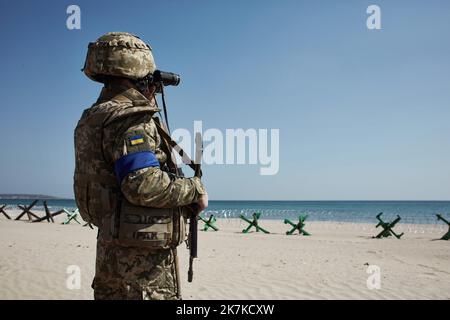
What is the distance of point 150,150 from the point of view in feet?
8.20

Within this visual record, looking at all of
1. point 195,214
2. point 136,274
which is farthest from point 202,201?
point 136,274

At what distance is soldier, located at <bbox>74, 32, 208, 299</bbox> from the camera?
2.46 metres

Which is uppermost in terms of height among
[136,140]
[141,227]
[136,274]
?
[136,140]

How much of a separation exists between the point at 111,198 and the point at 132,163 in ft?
1.11

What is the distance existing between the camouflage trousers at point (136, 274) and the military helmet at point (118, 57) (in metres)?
1.21

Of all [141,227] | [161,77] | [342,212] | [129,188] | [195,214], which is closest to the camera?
[129,188]

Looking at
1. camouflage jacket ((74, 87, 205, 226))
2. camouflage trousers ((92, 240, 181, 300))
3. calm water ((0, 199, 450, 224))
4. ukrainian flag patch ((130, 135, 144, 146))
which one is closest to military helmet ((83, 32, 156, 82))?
camouflage jacket ((74, 87, 205, 226))

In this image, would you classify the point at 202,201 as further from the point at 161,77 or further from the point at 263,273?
the point at 263,273

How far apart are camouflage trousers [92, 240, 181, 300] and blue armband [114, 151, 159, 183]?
540mm

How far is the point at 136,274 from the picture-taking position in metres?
2.59

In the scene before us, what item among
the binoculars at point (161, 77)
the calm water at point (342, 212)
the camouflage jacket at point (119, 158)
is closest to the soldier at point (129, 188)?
the camouflage jacket at point (119, 158)

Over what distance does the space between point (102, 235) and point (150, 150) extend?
67 cm
